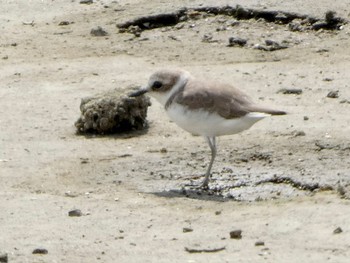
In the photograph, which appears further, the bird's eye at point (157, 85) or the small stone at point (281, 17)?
the small stone at point (281, 17)

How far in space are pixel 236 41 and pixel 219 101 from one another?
3.92 metres

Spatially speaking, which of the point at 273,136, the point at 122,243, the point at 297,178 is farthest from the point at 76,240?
the point at 273,136

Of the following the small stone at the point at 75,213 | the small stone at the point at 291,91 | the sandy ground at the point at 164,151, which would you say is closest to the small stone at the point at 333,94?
the sandy ground at the point at 164,151

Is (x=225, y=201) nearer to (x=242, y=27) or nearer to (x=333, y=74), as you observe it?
(x=333, y=74)

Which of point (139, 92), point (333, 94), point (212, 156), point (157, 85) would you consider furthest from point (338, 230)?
point (333, 94)

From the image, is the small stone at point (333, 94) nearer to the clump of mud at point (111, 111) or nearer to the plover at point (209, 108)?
the clump of mud at point (111, 111)

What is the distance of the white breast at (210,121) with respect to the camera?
355 inches

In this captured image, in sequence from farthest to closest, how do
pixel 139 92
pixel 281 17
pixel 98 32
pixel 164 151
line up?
1. pixel 98 32
2. pixel 281 17
3. pixel 164 151
4. pixel 139 92

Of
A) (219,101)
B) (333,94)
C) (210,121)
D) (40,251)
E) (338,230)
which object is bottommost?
(333,94)

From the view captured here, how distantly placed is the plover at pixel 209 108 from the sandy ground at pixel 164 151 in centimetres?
42

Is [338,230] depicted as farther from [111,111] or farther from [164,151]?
[111,111]

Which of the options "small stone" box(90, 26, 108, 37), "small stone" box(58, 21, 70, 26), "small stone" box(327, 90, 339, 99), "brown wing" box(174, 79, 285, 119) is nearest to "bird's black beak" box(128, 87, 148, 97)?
"brown wing" box(174, 79, 285, 119)

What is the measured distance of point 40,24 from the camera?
45.7ft

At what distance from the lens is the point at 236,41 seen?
12.9 m
